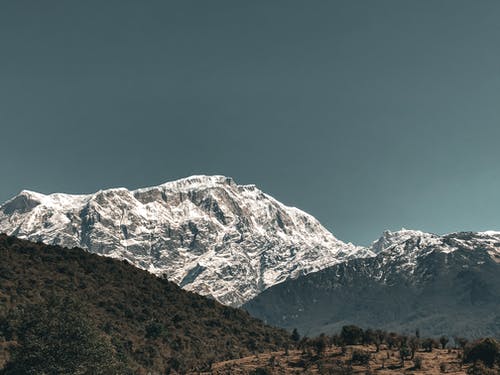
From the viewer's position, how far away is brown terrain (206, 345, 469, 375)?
88.4 meters

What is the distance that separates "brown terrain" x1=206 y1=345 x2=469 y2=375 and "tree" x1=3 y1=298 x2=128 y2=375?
68.7ft

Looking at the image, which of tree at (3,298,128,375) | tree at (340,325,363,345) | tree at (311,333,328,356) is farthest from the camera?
tree at (340,325,363,345)

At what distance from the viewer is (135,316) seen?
175625 mm

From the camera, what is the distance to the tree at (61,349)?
8581cm

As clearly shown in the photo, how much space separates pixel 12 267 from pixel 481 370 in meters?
139

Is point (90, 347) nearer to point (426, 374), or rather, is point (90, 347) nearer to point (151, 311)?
point (426, 374)

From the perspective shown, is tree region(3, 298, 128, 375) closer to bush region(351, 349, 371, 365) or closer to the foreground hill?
bush region(351, 349, 371, 365)

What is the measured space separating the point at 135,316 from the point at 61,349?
9028 centimetres

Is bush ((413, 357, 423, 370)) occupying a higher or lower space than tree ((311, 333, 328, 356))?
lower

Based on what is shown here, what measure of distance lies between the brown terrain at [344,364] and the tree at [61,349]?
20.9 m

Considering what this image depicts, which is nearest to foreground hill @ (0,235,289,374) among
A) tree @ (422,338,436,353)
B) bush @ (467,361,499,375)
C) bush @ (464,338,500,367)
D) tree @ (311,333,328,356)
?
tree @ (311,333,328,356)

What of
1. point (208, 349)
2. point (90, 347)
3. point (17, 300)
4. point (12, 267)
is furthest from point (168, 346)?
point (90, 347)

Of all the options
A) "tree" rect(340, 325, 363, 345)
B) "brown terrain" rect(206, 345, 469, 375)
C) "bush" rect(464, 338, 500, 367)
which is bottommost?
"brown terrain" rect(206, 345, 469, 375)

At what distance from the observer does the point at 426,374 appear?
3361 inches
